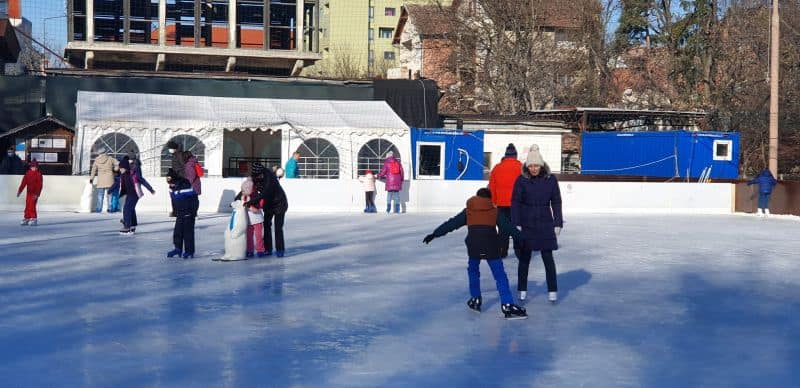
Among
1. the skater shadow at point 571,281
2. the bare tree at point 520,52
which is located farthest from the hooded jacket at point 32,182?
the bare tree at point 520,52

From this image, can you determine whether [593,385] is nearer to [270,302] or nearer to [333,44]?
[270,302]

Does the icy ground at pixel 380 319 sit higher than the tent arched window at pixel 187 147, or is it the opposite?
the tent arched window at pixel 187 147

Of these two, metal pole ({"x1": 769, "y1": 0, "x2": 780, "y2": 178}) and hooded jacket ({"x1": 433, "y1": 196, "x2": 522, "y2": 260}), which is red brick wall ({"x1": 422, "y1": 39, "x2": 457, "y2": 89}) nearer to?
metal pole ({"x1": 769, "y1": 0, "x2": 780, "y2": 178})

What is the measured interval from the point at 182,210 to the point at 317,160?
56.4 ft

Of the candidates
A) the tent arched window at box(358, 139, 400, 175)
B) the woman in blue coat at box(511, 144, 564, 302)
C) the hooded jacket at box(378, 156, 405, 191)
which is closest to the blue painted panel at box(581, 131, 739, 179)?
the tent arched window at box(358, 139, 400, 175)

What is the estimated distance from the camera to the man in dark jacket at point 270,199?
1441 centimetres

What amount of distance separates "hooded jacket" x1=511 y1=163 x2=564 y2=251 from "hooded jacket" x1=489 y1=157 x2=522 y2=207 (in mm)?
3322

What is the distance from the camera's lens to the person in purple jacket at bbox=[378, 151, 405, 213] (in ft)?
88.8

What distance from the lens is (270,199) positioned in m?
14.7

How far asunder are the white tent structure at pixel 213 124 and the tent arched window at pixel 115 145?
3 centimetres

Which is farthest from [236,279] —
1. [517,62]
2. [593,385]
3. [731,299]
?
[517,62]

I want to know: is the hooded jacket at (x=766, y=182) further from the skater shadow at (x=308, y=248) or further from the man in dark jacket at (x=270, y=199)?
the man in dark jacket at (x=270, y=199)

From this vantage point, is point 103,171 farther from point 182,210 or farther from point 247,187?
point 247,187

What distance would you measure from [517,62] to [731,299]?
4109 cm
